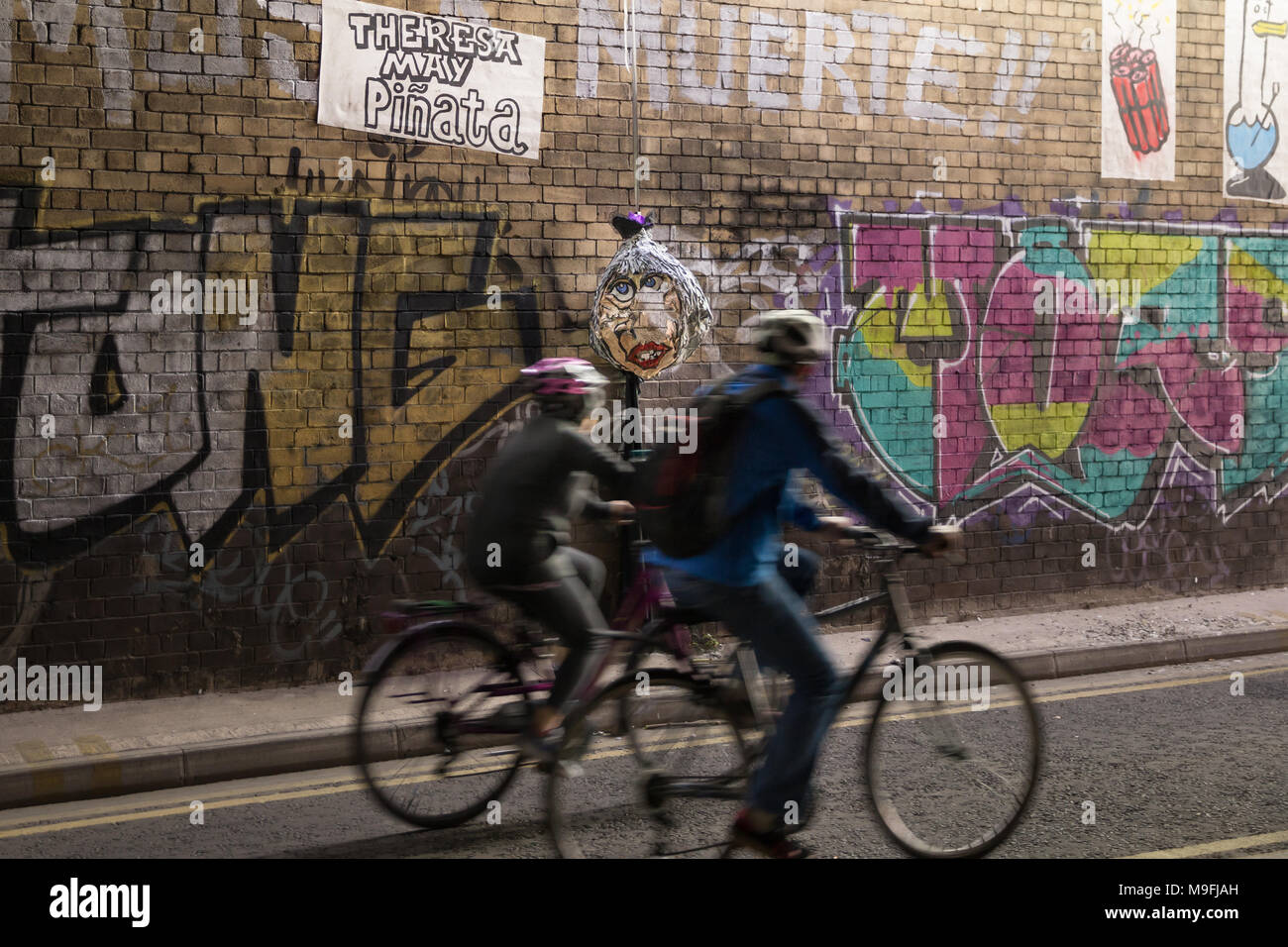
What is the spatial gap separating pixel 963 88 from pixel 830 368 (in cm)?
244

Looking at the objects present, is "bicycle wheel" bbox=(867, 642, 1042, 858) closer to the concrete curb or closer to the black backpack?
the black backpack

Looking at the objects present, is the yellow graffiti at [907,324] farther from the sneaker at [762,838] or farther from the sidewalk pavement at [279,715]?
the sneaker at [762,838]

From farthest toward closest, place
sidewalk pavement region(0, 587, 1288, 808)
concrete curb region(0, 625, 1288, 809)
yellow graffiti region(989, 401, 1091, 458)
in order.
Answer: yellow graffiti region(989, 401, 1091, 458) → sidewalk pavement region(0, 587, 1288, 808) → concrete curb region(0, 625, 1288, 809)

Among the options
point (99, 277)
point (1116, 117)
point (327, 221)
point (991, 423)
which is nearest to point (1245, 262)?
point (1116, 117)

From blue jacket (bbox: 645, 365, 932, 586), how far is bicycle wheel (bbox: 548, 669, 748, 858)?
45 centimetres

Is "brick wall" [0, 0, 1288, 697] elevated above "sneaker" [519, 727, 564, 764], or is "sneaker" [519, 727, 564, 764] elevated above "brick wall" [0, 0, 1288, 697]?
"brick wall" [0, 0, 1288, 697]

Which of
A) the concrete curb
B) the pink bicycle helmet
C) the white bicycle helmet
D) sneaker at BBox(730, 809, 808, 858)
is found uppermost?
the white bicycle helmet

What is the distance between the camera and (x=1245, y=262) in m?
10.6

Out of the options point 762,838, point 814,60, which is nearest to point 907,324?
point 814,60

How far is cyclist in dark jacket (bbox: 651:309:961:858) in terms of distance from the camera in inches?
164

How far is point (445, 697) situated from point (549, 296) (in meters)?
3.99

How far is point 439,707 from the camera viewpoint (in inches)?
200

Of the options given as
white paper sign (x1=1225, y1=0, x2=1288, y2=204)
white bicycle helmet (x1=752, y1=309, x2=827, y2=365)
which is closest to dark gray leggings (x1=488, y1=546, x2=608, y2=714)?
white bicycle helmet (x1=752, y1=309, x2=827, y2=365)

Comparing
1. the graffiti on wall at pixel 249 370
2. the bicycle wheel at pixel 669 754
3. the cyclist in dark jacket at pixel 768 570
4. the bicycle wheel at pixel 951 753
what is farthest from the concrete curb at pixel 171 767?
the bicycle wheel at pixel 951 753
